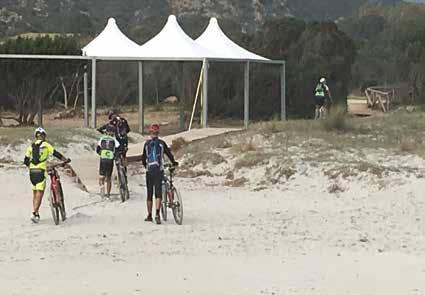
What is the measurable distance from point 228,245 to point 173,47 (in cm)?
2135

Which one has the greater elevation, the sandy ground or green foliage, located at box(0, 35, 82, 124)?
green foliage, located at box(0, 35, 82, 124)

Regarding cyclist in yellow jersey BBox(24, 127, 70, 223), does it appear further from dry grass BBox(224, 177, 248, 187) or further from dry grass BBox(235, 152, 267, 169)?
dry grass BBox(235, 152, 267, 169)

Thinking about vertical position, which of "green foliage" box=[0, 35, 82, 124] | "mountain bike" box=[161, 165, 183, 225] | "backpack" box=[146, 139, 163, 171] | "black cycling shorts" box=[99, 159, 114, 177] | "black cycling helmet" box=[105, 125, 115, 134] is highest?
"green foliage" box=[0, 35, 82, 124]

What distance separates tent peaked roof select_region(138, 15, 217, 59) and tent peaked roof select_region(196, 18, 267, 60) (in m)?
1.16

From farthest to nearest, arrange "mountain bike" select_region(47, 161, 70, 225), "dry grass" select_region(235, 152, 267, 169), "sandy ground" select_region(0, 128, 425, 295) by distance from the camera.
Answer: "dry grass" select_region(235, 152, 267, 169)
"mountain bike" select_region(47, 161, 70, 225)
"sandy ground" select_region(0, 128, 425, 295)

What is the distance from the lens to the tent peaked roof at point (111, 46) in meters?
33.1

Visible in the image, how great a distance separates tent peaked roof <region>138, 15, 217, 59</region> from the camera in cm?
3148

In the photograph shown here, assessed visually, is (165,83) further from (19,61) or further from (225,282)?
(225,282)

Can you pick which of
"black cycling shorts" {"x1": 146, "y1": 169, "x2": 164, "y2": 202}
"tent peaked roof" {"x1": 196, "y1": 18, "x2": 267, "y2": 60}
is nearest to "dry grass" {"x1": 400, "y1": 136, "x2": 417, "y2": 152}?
"black cycling shorts" {"x1": 146, "y1": 169, "x2": 164, "y2": 202}

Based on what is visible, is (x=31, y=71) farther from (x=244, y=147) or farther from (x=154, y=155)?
(x=154, y=155)

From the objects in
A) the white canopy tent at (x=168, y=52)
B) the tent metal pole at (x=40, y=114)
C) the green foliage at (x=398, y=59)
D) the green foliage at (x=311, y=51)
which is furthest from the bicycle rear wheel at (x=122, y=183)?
the green foliage at (x=398, y=59)

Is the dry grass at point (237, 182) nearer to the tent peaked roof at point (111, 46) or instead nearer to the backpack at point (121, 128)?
the backpack at point (121, 128)

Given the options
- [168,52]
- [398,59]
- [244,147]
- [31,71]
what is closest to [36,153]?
[244,147]

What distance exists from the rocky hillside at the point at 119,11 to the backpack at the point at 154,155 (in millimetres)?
64079
